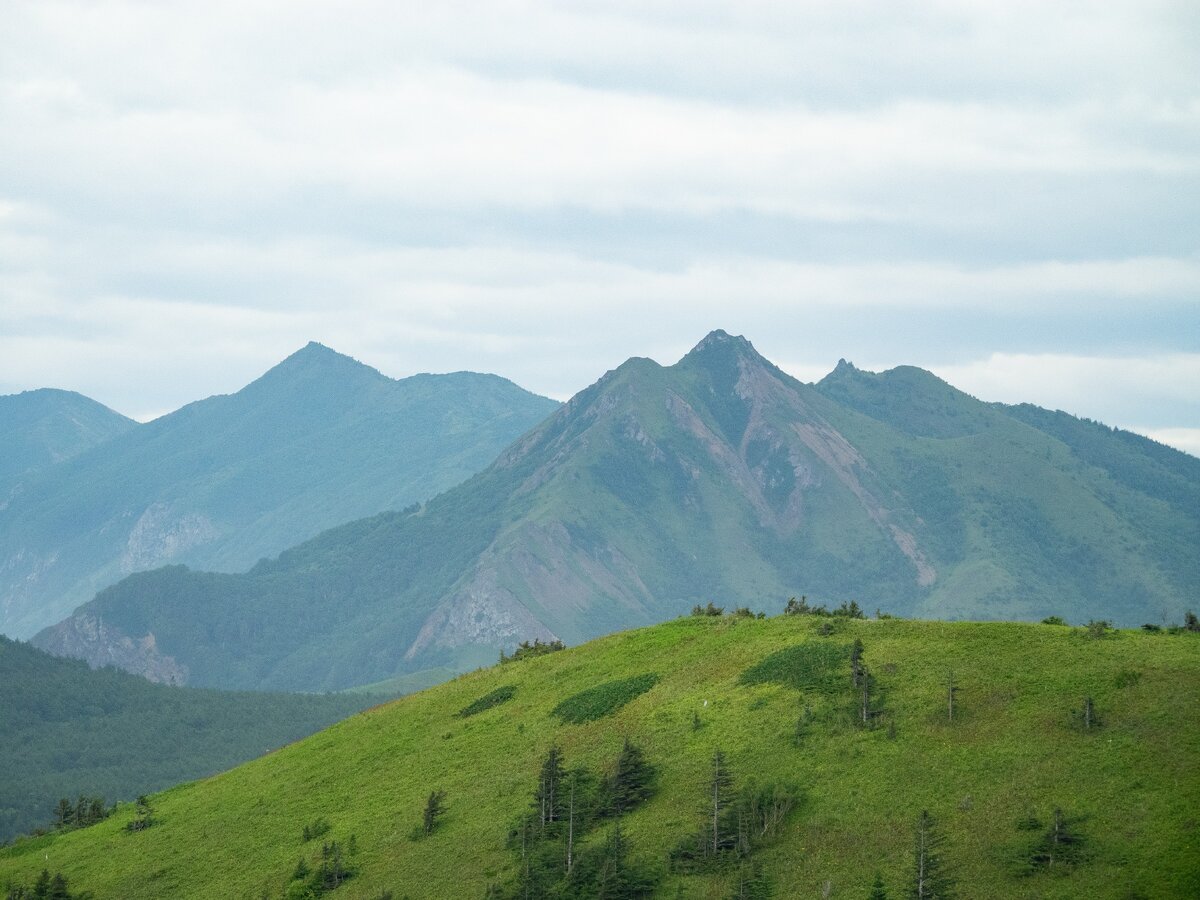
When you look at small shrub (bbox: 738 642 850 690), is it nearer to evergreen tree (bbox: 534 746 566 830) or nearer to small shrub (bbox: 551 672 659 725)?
small shrub (bbox: 551 672 659 725)

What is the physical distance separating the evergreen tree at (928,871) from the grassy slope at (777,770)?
2.71 feet

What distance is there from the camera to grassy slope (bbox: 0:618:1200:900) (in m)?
66.8

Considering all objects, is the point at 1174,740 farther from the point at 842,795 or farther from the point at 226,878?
the point at 226,878

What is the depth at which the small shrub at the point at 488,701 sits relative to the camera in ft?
342

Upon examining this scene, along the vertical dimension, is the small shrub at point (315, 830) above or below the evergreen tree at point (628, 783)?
below

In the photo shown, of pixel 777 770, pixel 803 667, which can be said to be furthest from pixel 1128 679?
pixel 803 667

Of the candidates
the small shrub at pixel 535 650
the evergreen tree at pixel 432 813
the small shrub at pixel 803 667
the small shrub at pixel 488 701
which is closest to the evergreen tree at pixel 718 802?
the small shrub at pixel 803 667

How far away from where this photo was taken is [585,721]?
3666 inches

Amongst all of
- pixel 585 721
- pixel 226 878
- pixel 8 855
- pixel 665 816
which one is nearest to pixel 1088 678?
pixel 665 816

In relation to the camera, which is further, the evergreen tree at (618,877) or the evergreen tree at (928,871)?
the evergreen tree at (618,877)

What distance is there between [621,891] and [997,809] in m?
18.3

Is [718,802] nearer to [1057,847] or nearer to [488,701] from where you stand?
[1057,847]

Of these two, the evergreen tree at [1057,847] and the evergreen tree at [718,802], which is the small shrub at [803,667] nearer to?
the evergreen tree at [718,802]

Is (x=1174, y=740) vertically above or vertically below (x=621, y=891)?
above
